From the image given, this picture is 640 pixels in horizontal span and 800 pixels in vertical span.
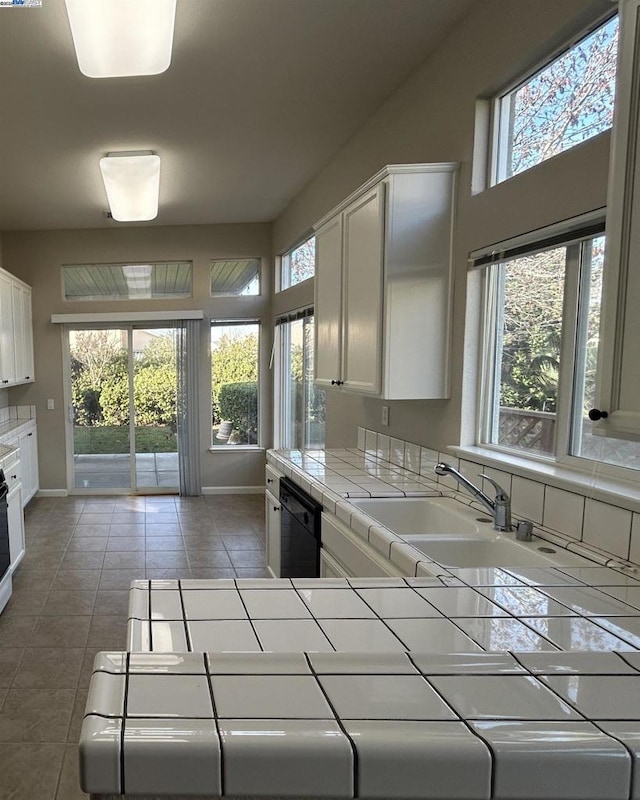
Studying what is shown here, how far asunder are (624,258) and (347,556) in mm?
1400

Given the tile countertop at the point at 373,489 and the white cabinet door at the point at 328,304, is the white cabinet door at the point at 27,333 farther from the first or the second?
the white cabinet door at the point at 328,304

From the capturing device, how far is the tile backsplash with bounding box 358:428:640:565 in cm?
149

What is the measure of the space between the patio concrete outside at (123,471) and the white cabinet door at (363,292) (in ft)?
12.9

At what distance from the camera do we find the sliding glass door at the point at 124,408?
242 inches

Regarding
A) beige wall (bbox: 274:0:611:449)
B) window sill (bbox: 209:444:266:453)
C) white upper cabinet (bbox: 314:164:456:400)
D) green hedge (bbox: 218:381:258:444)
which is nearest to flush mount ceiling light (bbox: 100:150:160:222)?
beige wall (bbox: 274:0:611:449)

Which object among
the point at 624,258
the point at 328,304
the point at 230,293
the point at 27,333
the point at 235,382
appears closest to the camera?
the point at 624,258

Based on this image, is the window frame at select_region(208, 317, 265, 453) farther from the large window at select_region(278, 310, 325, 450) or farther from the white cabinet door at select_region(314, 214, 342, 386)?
the white cabinet door at select_region(314, 214, 342, 386)

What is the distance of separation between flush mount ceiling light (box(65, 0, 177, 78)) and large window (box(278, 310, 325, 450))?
2.85 metres

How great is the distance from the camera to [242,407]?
20.9 ft

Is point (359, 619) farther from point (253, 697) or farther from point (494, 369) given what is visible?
point (494, 369)

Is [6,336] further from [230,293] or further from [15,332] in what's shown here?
[230,293]

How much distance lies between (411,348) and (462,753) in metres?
1.98

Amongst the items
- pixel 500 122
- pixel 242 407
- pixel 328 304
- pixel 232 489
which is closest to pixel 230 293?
pixel 242 407

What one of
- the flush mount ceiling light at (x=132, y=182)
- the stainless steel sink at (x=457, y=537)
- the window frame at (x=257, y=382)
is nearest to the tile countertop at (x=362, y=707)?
the stainless steel sink at (x=457, y=537)
